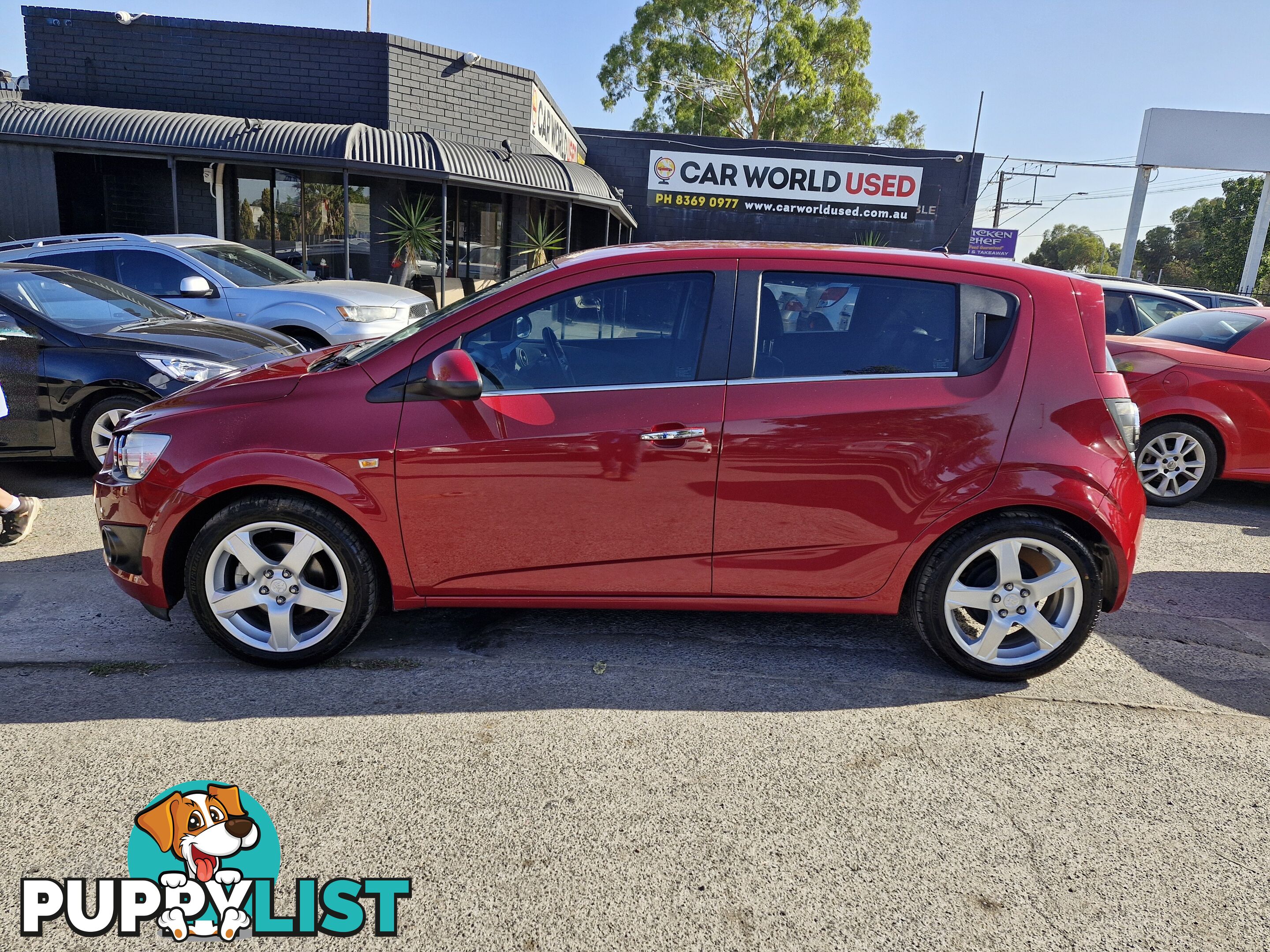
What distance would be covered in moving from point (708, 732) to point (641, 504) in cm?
89

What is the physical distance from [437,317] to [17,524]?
10.7ft

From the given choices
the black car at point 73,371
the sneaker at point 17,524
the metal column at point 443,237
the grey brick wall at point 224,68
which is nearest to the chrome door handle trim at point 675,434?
the black car at point 73,371

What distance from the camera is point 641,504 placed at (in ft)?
11.6

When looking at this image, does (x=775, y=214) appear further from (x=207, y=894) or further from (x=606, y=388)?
(x=207, y=894)

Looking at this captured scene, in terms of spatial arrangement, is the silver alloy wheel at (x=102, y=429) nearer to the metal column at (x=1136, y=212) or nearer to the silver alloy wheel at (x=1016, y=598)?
the silver alloy wheel at (x=1016, y=598)

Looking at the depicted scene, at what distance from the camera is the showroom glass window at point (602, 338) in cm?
356

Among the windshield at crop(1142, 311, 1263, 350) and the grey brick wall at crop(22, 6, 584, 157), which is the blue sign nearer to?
the grey brick wall at crop(22, 6, 584, 157)

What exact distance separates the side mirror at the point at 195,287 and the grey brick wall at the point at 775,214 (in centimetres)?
1737

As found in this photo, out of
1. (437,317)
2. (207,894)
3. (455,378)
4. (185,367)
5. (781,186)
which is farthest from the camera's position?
(781,186)

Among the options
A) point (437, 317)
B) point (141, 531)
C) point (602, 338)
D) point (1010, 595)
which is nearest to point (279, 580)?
point (141, 531)

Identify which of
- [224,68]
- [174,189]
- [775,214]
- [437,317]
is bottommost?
[437,317]

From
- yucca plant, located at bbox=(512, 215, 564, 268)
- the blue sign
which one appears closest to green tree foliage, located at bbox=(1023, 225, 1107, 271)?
the blue sign

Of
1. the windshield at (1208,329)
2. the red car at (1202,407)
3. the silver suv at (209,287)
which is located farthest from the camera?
the silver suv at (209,287)

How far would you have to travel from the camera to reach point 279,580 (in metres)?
3.56
